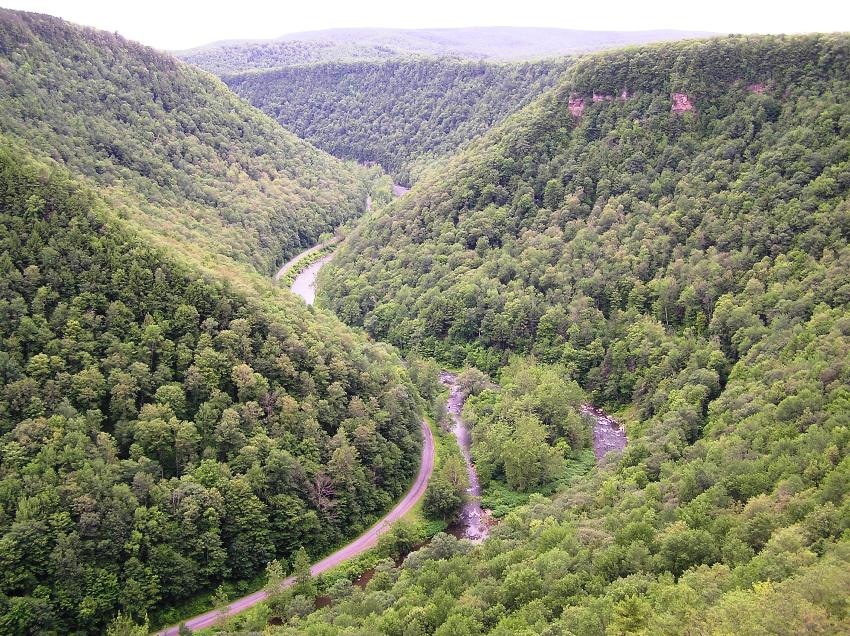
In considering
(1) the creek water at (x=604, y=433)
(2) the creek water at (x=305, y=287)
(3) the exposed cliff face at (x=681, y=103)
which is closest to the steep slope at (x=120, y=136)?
(2) the creek water at (x=305, y=287)

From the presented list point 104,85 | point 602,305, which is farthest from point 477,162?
point 104,85

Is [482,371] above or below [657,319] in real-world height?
below

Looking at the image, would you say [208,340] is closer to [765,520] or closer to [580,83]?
[765,520]

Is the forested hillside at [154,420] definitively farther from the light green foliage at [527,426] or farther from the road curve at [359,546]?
the light green foliage at [527,426]

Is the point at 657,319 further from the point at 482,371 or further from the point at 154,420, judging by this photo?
the point at 154,420

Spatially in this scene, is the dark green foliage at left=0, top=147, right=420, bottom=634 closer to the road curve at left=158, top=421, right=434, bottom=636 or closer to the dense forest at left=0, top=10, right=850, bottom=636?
the dense forest at left=0, top=10, right=850, bottom=636

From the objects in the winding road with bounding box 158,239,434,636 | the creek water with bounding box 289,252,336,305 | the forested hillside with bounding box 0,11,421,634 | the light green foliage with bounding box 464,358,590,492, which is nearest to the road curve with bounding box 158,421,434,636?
the winding road with bounding box 158,239,434,636

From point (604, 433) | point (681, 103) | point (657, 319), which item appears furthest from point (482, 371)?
point (681, 103)
